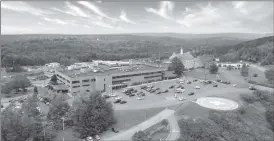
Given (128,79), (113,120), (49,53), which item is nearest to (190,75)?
(128,79)

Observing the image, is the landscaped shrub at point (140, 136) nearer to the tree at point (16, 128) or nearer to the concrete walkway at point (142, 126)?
the concrete walkway at point (142, 126)

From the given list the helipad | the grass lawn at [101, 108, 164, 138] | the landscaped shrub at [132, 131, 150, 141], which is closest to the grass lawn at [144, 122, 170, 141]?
the landscaped shrub at [132, 131, 150, 141]

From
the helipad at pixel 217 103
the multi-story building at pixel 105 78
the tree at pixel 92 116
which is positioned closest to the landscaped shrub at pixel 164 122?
the tree at pixel 92 116

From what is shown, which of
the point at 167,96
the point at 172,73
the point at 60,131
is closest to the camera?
the point at 60,131

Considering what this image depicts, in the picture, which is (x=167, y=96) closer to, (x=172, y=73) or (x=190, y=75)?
(x=172, y=73)

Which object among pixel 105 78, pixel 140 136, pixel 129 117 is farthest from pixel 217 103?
pixel 105 78

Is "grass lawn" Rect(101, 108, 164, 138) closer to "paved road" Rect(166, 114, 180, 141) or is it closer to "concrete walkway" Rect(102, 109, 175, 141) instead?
"concrete walkway" Rect(102, 109, 175, 141)

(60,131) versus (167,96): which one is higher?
(167,96)

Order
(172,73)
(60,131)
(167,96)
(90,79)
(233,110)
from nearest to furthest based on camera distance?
(60,131) < (233,110) < (167,96) < (90,79) < (172,73)

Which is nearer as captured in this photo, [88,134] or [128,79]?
[88,134]
